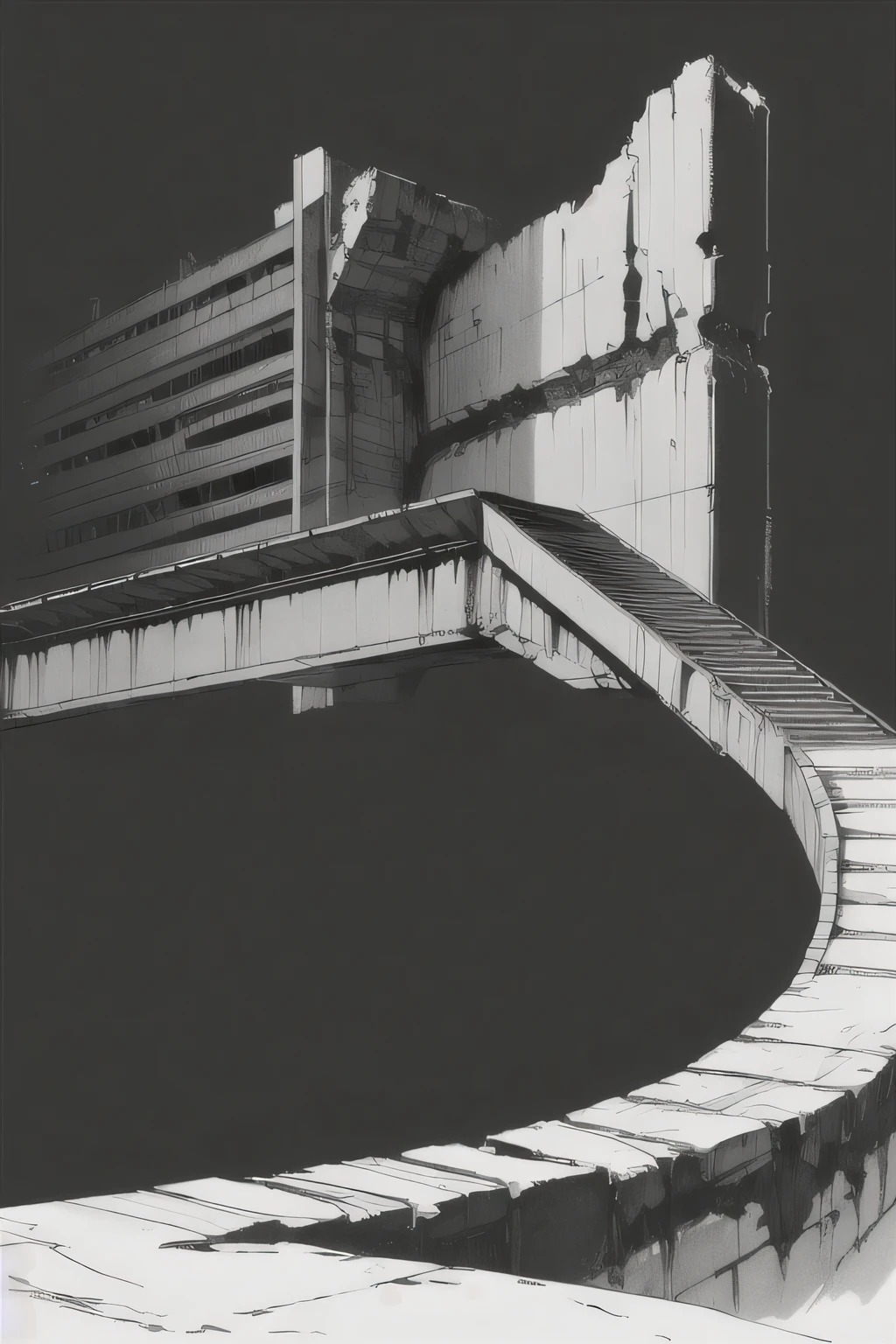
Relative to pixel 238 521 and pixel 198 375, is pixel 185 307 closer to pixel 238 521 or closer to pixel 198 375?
pixel 198 375

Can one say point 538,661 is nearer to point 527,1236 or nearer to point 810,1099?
point 810,1099

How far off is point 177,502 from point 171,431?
512 mm

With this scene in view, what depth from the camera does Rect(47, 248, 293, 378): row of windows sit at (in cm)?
761

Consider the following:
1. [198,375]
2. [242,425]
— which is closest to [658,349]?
[242,425]

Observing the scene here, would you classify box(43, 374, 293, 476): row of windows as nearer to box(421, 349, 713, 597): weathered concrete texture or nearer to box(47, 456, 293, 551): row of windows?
box(47, 456, 293, 551): row of windows

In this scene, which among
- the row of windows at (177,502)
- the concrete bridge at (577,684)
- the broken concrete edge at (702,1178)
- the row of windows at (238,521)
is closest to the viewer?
the concrete bridge at (577,684)

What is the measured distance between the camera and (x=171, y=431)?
8.48 m

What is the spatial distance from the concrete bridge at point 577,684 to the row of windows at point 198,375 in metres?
0.56

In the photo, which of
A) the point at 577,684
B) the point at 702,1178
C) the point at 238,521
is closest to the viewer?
the point at 702,1178

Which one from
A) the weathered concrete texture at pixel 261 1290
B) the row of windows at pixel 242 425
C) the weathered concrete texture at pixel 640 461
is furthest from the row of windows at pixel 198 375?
the weathered concrete texture at pixel 261 1290

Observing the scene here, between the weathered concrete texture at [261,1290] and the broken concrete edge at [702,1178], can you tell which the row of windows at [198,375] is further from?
the weathered concrete texture at [261,1290]

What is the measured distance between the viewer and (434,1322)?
1.51 metres

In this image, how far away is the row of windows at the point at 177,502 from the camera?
7691mm

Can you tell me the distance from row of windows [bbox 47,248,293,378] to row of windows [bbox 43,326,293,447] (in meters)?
0.38
